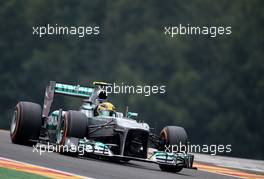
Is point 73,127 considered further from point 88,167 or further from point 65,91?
point 65,91

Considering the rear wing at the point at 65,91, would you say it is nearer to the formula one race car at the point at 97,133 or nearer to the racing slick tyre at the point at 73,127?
the formula one race car at the point at 97,133

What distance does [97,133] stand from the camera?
63.2 feet

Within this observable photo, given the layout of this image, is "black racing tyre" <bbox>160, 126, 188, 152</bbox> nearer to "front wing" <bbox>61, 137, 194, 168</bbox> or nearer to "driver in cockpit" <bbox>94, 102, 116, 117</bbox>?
"front wing" <bbox>61, 137, 194, 168</bbox>

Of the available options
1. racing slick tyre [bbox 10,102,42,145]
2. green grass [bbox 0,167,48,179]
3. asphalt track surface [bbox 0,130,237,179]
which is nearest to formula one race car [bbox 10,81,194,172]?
racing slick tyre [bbox 10,102,42,145]

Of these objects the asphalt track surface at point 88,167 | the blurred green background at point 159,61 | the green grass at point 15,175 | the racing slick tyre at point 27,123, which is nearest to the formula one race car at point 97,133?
the racing slick tyre at point 27,123

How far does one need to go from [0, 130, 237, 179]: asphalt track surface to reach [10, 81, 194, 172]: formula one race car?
0.27 metres

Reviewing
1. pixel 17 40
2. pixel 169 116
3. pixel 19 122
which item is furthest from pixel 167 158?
pixel 17 40

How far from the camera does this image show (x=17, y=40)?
56.1 metres

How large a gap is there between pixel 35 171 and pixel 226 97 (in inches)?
1539

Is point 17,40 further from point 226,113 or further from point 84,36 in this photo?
point 226,113

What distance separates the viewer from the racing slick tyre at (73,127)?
60.4 feet

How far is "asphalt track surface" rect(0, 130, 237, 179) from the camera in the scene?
51.4 feet

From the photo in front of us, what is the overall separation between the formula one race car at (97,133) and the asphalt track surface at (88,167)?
0.90 feet

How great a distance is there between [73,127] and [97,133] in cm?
99
